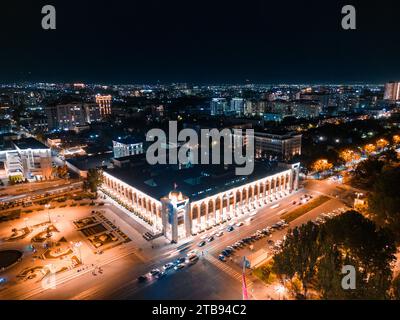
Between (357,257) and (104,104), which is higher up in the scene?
(104,104)

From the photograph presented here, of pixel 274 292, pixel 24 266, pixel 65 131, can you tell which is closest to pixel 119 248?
pixel 24 266

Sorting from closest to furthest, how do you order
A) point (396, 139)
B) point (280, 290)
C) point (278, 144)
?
point (280, 290), point (278, 144), point (396, 139)

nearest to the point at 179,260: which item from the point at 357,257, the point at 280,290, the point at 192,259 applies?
the point at 192,259

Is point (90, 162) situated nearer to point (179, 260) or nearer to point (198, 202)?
point (198, 202)

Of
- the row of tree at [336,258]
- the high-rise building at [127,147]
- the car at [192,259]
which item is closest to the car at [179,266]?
the car at [192,259]

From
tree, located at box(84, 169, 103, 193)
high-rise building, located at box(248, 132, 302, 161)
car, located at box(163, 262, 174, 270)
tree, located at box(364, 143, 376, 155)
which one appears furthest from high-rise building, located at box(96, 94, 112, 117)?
car, located at box(163, 262, 174, 270)
